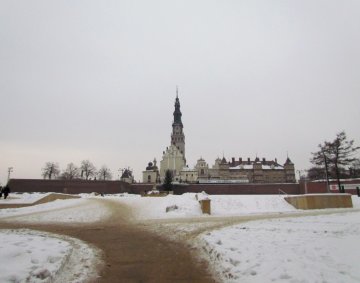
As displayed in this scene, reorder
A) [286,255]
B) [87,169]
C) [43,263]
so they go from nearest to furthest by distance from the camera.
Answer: [43,263], [286,255], [87,169]

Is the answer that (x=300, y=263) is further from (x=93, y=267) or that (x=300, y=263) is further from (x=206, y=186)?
(x=206, y=186)

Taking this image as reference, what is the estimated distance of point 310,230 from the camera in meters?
11.1

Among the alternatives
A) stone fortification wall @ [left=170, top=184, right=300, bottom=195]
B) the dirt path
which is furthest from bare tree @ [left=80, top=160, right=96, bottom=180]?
the dirt path

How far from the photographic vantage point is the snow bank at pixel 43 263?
6.24 metres

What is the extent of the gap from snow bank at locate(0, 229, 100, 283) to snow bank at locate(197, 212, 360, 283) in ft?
11.1

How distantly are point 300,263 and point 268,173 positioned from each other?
109 m

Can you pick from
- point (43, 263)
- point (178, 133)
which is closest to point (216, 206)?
point (43, 263)

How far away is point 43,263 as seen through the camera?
715 centimetres

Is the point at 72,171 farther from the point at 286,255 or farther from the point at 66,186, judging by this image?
the point at 286,255

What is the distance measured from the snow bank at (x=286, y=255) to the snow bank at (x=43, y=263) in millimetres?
3395

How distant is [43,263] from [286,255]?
589 centimetres

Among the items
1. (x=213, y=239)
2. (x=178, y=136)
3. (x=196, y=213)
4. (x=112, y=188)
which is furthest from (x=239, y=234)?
(x=178, y=136)

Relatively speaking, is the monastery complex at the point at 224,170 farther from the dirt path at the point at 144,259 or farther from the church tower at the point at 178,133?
the dirt path at the point at 144,259

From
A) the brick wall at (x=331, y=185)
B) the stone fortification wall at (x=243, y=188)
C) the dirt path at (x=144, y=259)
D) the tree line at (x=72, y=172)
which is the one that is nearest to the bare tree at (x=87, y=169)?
the tree line at (x=72, y=172)
